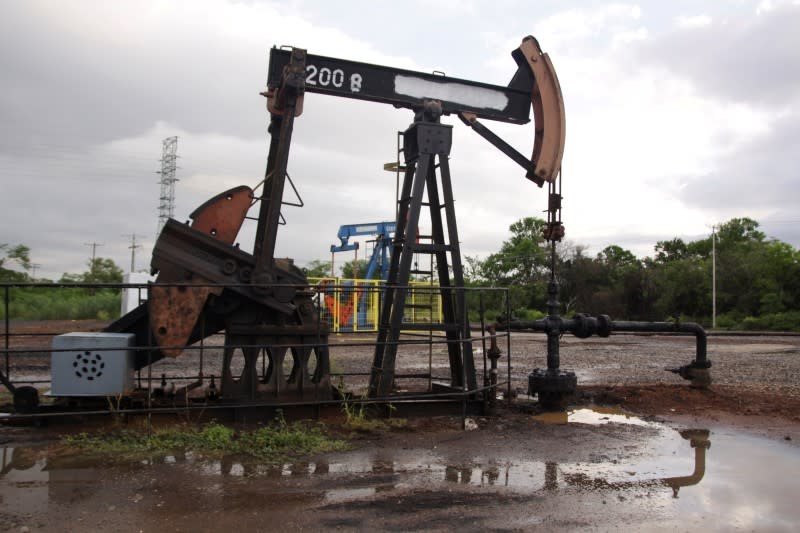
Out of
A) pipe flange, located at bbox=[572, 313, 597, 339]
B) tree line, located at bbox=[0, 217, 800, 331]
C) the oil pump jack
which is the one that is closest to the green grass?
the oil pump jack

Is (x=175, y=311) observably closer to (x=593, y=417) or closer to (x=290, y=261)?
(x=290, y=261)

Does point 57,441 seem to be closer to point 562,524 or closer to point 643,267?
point 562,524

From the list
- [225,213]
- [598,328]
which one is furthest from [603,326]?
[225,213]

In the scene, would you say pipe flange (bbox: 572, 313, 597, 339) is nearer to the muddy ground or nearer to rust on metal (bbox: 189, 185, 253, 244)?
the muddy ground

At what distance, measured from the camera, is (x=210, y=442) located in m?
5.87

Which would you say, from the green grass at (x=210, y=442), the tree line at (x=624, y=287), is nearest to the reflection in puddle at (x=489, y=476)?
the green grass at (x=210, y=442)

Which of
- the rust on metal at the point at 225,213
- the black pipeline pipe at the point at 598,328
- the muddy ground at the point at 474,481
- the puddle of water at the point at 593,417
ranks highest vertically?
the rust on metal at the point at 225,213

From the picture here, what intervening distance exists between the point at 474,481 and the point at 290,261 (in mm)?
Answer: 3533

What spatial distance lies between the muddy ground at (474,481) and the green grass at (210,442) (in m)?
0.21

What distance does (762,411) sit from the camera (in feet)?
26.3

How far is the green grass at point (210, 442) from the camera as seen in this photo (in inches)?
223

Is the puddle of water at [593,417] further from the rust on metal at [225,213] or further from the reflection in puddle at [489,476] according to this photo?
the rust on metal at [225,213]

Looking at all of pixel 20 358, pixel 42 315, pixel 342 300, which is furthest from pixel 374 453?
pixel 42 315

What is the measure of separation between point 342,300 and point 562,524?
1819 cm
